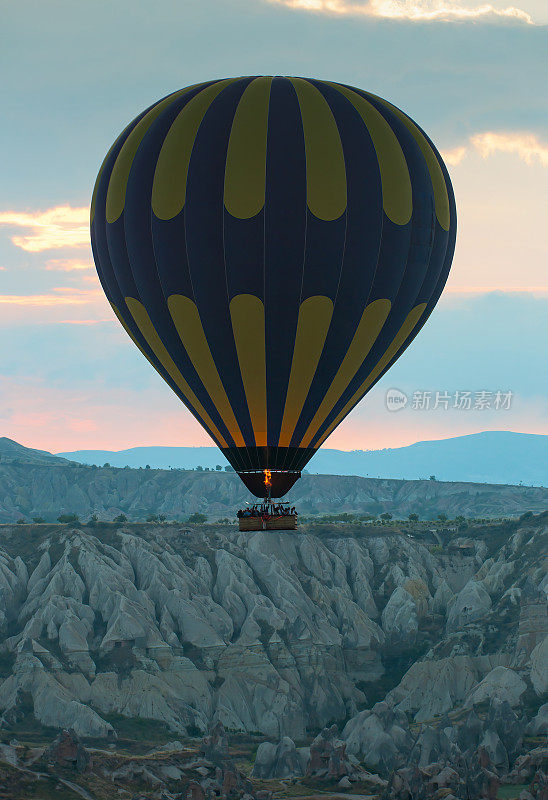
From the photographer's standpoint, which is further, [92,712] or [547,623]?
[547,623]

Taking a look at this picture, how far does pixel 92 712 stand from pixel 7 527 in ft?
89.8

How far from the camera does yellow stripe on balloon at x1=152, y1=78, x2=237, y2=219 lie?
151 feet

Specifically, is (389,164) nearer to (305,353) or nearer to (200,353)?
(305,353)

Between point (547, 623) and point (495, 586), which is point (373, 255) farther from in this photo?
point (495, 586)

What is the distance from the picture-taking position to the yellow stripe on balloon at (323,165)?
45594 millimetres

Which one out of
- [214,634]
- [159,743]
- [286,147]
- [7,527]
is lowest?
[159,743]

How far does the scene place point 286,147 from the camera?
149 feet

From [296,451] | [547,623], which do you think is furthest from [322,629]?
[296,451]

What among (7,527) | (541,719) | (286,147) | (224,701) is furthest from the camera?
(7,527)

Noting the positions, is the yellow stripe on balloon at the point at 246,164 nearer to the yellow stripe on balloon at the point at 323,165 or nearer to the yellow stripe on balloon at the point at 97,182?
the yellow stripe on balloon at the point at 323,165

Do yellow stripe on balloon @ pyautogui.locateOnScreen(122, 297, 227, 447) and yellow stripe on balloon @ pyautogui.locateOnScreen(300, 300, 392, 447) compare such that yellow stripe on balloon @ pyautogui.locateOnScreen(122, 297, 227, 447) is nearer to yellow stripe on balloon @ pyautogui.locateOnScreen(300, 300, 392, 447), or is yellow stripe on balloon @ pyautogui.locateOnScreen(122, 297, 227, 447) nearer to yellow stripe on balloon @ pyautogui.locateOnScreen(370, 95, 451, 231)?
yellow stripe on balloon @ pyautogui.locateOnScreen(300, 300, 392, 447)

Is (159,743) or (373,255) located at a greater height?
(373,255)

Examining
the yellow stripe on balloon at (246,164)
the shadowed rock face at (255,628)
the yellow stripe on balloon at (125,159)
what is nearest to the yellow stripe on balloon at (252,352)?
the yellow stripe on balloon at (246,164)

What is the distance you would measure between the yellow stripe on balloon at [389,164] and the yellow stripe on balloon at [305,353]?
154 inches
